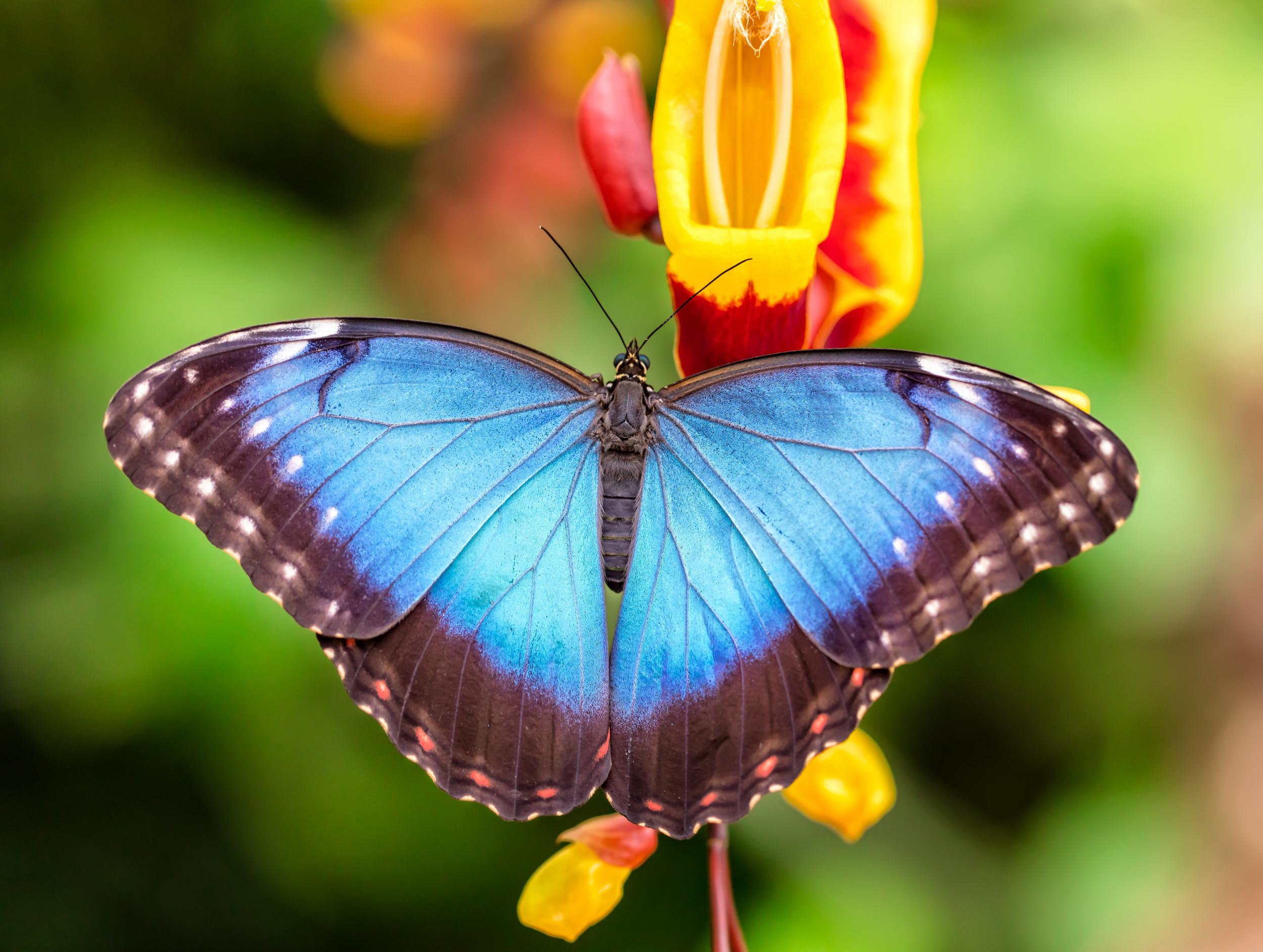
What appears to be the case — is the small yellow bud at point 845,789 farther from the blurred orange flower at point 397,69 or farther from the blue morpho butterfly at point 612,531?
the blurred orange flower at point 397,69

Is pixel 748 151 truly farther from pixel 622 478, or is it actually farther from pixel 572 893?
pixel 572 893

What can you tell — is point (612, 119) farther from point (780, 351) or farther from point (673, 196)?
point (780, 351)

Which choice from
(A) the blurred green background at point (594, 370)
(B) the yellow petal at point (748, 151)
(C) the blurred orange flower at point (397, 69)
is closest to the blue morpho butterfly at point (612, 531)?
(B) the yellow petal at point (748, 151)

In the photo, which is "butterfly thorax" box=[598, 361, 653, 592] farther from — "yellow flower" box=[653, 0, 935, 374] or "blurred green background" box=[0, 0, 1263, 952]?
"blurred green background" box=[0, 0, 1263, 952]

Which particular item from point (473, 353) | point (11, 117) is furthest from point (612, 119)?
point (11, 117)

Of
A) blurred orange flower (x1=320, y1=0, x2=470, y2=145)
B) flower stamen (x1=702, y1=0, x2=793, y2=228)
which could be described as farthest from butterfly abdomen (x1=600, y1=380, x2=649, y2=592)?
blurred orange flower (x1=320, y1=0, x2=470, y2=145)

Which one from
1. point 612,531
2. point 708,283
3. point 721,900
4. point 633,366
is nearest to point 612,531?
point 612,531
